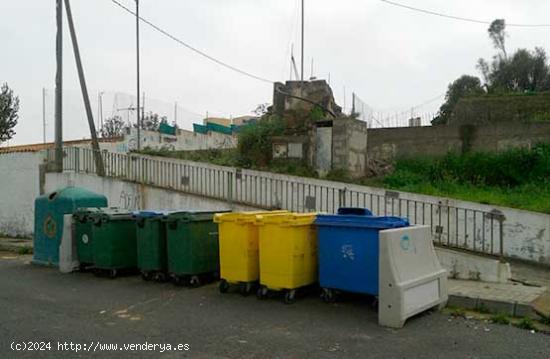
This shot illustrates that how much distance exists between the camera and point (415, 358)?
5156mm

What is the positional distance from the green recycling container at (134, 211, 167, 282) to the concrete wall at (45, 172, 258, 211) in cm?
390

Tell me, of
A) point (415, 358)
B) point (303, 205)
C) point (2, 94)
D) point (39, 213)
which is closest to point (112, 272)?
point (39, 213)

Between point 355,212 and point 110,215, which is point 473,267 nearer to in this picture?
point 355,212

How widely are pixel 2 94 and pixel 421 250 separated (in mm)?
25605

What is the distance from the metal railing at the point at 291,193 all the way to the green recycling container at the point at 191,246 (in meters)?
3.59

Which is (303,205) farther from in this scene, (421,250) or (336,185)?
(421,250)

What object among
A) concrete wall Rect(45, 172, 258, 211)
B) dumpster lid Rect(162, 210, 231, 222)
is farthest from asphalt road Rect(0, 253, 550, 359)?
concrete wall Rect(45, 172, 258, 211)

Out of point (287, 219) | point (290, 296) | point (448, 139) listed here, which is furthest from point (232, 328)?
point (448, 139)

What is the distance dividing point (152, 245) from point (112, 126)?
27.9 meters

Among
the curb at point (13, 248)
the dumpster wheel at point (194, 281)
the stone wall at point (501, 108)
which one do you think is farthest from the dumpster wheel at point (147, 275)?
the stone wall at point (501, 108)

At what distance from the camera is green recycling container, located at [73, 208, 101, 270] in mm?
9781

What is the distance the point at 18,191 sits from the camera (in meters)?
17.4

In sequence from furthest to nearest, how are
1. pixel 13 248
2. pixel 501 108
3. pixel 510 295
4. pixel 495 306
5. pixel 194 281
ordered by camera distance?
pixel 501 108 < pixel 13 248 < pixel 194 281 < pixel 510 295 < pixel 495 306

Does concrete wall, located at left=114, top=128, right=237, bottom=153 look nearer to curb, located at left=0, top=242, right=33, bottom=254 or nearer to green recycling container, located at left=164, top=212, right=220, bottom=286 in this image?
curb, located at left=0, top=242, right=33, bottom=254
